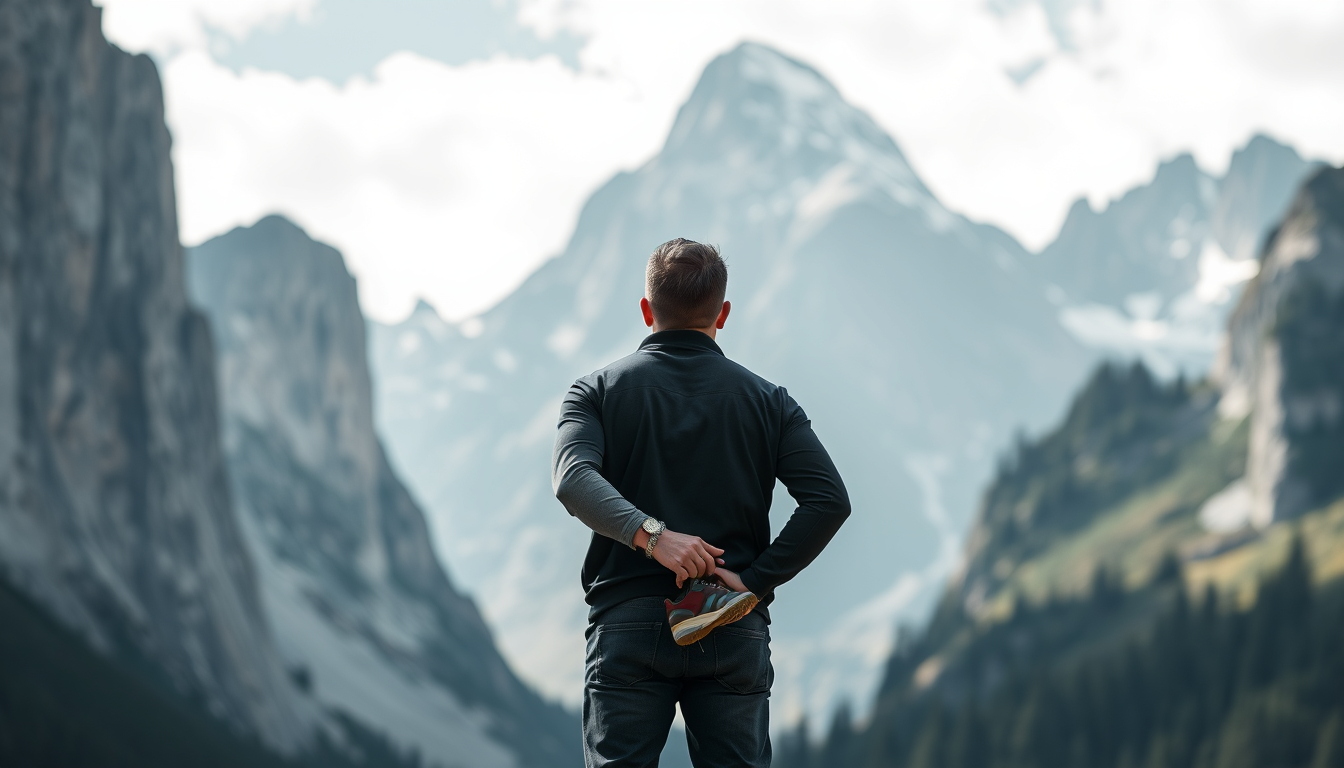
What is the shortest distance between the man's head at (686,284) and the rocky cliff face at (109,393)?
332 ft

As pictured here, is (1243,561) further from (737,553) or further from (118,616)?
(737,553)

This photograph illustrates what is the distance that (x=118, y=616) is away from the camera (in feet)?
367

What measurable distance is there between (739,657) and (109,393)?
131 meters

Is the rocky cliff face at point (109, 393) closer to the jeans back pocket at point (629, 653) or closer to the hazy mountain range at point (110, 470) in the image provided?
the hazy mountain range at point (110, 470)

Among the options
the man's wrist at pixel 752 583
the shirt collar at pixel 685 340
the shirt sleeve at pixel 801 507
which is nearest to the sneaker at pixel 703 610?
the man's wrist at pixel 752 583

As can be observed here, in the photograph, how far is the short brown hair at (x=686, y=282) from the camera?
7027 mm

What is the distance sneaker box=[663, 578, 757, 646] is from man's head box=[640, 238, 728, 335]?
4.96 ft

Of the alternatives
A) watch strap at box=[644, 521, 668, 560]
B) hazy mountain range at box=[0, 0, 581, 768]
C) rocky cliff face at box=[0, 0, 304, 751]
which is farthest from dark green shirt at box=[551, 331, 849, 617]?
rocky cliff face at box=[0, 0, 304, 751]

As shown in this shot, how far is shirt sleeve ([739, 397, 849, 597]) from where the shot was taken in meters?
6.73

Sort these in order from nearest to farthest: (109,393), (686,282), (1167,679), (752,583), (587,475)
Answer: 1. (587,475)
2. (752,583)
3. (686,282)
4. (109,393)
5. (1167,679)

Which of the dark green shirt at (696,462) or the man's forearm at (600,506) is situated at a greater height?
the dark green shirt at (696,462)

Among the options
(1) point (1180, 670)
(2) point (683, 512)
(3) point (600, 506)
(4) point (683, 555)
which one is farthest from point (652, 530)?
(1) point (1180, 670)

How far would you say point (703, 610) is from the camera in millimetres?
6379

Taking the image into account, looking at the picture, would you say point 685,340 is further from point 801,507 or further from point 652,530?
point 652,530
